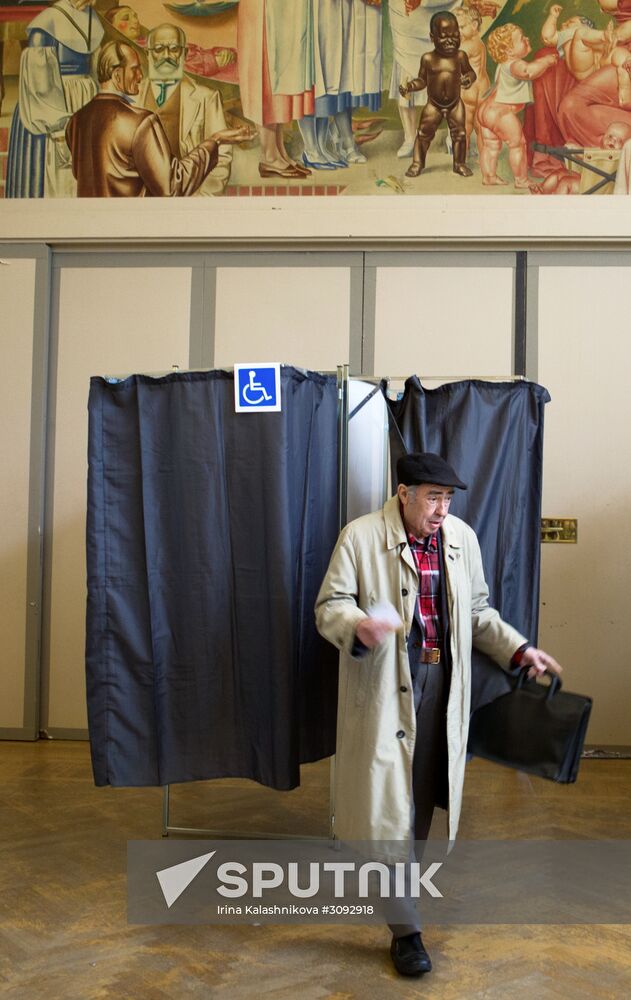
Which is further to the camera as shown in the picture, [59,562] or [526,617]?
[59,562]

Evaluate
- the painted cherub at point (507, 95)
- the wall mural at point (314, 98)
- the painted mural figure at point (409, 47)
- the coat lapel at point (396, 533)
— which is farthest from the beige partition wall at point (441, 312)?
the coat lapel at point (396, 533)

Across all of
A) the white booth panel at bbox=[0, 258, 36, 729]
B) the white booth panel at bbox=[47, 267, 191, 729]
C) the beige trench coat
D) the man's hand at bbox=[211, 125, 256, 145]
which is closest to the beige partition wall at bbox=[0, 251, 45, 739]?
the white booth panel at bbox=[0, 258, 36, 729]

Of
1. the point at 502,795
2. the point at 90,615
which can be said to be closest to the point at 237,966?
the point at 90,615

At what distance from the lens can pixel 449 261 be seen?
5.80m

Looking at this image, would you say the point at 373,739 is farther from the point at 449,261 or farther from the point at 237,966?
the point at 449,261

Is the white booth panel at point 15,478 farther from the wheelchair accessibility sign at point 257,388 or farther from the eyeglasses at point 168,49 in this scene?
the wheelchair accessibility sign at point 257,388

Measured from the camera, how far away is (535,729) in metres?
3.05

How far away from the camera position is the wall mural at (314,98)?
5.81 metres

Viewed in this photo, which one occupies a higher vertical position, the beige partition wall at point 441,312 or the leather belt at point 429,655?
the beige partition wall at point 441,312

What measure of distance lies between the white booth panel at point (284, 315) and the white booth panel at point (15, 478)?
122cm

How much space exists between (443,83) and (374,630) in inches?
171

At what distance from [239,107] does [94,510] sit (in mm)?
3565

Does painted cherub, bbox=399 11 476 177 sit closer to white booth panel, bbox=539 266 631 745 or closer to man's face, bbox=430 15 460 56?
man's face, bbox=430 15 460 56

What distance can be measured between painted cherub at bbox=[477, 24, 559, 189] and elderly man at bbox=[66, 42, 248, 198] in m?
1.52
